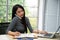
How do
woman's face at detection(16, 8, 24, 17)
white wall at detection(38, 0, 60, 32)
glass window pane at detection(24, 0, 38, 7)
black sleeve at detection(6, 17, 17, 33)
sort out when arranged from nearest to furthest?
black sleeve at detection(6, 17, 17, 33), woman's face at detection(16, 8, 24, 17), white wall at detection(38, 0, 60, 32), glass window pane at detection(24, 0, 38, 7)

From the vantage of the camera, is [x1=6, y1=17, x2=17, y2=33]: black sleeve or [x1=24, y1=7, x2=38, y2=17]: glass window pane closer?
[x1=6, y1=17, x2=17, y2=33]: black sleeve

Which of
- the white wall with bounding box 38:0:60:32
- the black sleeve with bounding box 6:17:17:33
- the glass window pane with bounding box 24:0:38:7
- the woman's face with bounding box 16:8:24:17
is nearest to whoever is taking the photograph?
the black sleeve with bounding box 6:17:17:33

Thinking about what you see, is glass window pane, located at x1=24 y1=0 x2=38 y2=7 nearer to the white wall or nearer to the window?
the window

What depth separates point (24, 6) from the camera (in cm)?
452

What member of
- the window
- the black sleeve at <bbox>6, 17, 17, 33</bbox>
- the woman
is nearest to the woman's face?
the woman

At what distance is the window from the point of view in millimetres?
4391

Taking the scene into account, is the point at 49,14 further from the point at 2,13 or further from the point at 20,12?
the point at 20,12

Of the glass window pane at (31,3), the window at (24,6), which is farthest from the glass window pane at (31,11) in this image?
the glass window pane at (31,3)

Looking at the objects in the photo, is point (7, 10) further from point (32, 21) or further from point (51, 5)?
point (51, 5)

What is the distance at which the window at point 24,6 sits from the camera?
4.39 m

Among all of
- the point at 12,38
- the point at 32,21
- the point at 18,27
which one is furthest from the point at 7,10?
the point at 12,38

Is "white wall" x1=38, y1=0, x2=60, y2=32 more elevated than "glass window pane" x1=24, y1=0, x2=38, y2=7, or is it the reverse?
"glass window pane" x1=24, y1=0, x2=38, y2=7

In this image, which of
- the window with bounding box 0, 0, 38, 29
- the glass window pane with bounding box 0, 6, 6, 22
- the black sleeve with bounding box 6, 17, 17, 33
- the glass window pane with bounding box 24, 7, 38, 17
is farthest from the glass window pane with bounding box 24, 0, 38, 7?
the black sleeve with bounding box 6, 17, 17, 33

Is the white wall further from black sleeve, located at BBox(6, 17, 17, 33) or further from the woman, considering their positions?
black sleeve, located at BBox(6, 17, 17, 33)
